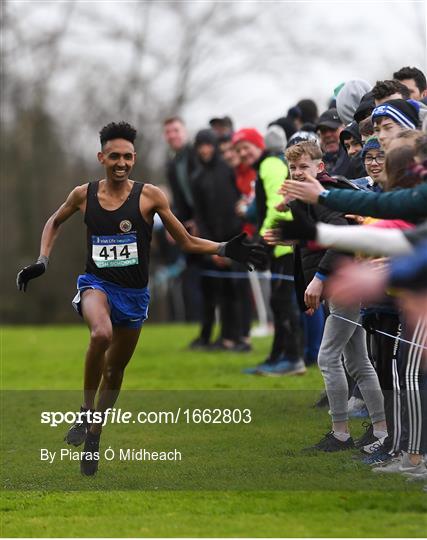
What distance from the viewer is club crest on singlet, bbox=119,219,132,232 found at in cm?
714

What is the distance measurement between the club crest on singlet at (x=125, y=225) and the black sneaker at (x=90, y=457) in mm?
1295

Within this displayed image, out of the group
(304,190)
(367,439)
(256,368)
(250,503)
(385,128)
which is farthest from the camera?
(256,368)

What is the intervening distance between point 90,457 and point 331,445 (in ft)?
4.89

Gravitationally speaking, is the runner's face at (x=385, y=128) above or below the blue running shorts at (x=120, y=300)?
above

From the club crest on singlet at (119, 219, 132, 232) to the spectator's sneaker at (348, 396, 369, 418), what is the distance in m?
2.34

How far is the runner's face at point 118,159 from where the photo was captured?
7254 millimetres

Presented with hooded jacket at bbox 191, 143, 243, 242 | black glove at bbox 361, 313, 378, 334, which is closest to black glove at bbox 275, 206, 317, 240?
black glove at bbox 361, 313, 378, 334

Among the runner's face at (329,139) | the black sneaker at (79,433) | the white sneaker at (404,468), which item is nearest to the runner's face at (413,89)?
the runner's face at (329,139)

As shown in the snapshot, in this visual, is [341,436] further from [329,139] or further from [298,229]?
[329,139]

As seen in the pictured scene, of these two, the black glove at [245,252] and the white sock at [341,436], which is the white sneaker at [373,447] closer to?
the white sock at [341,436]

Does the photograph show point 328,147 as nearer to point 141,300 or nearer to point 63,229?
point 141,300

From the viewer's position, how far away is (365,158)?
286 inches

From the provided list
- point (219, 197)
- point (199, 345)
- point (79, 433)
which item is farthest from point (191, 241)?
point (199, 345)

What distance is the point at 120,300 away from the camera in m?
7.19
